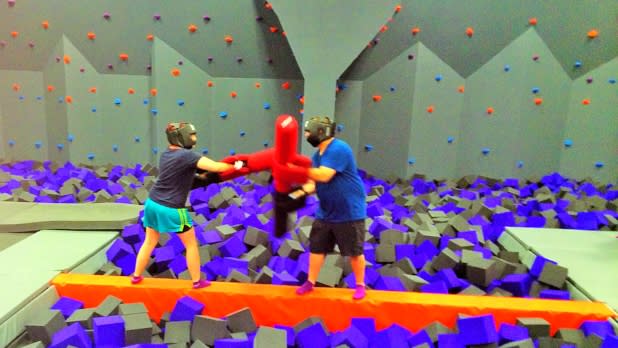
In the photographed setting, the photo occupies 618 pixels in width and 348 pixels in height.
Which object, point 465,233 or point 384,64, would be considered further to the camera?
point 384,64

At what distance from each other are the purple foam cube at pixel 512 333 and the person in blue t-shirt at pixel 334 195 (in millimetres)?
785

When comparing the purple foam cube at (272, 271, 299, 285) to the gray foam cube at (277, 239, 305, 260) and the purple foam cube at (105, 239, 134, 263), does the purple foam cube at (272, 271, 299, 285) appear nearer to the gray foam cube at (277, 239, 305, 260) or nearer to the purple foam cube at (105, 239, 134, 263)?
the gray foam cube at (277, 239, 305, 260)

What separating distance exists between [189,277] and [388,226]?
5.77ft

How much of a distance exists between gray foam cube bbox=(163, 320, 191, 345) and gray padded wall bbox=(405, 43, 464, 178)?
4.45m

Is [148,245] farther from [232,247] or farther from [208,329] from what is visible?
[232,247]

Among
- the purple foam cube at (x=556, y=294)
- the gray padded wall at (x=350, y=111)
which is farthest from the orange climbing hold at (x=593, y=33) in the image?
the purple foam cube at (x=556, y=294)

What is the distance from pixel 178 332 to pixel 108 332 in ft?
1.18

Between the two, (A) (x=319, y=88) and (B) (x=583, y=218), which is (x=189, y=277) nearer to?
(A) (x=319, y=88)

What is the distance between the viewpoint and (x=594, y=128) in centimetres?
615

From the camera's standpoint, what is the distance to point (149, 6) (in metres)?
6.25

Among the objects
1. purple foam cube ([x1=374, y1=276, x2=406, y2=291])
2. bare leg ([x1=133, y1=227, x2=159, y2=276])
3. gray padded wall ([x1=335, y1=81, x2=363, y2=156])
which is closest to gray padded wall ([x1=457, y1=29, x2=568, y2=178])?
gray padded wall ([x1=335, y1=81, x2=363, y2=156])

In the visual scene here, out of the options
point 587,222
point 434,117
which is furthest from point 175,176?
point 434,117

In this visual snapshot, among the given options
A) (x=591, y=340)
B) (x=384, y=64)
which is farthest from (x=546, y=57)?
(x=591, y=340)

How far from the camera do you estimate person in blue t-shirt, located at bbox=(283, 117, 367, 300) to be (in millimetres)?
2465
